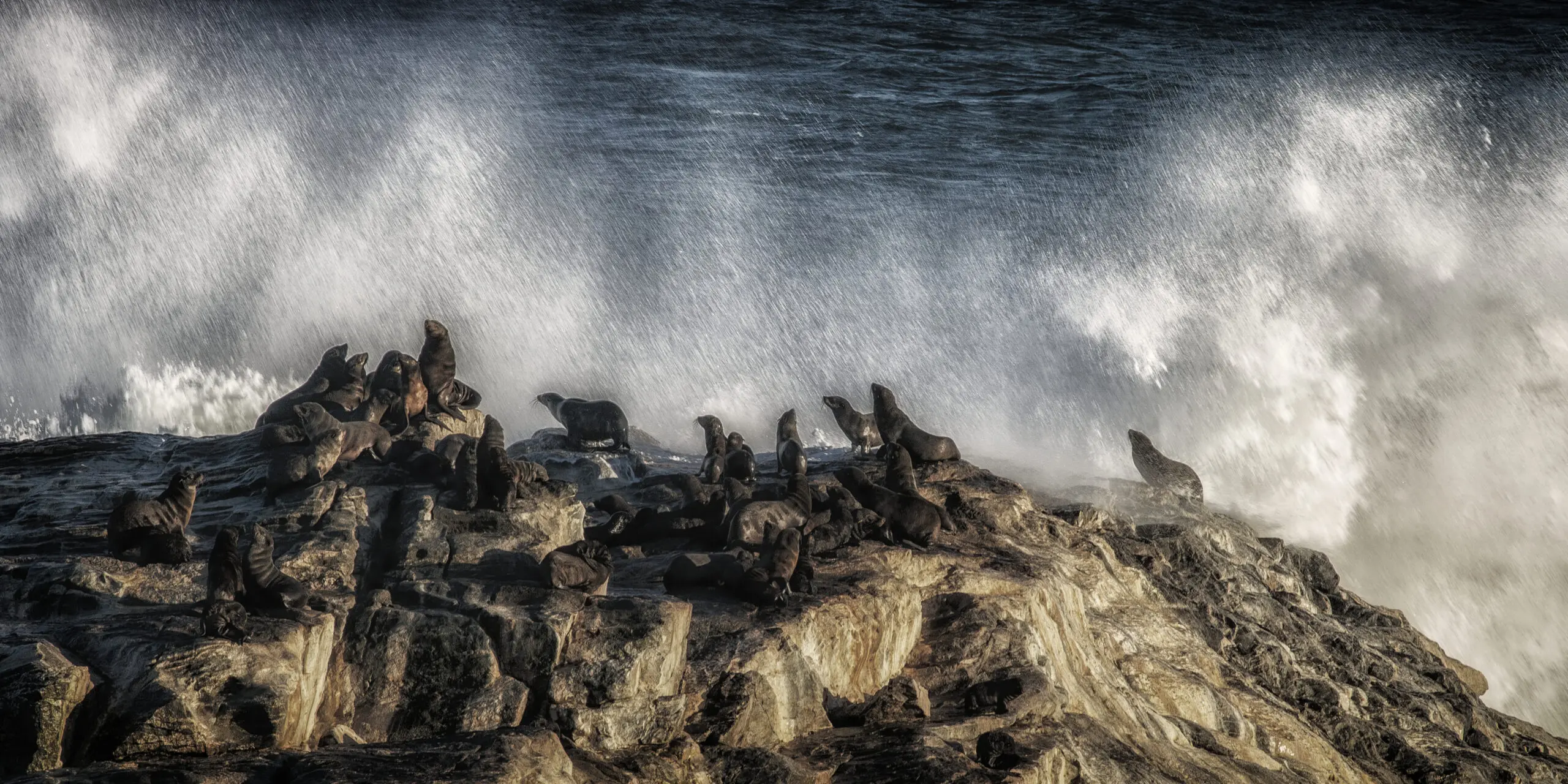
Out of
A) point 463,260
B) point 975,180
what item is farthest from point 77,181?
point 975,180

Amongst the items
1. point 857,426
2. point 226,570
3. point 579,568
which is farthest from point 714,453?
point 226,570

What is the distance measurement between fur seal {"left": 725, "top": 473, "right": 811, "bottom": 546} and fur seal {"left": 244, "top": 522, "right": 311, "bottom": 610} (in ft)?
13.7

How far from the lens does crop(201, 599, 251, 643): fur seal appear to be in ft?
23.9

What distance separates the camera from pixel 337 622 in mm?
8250

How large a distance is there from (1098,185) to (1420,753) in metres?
23.9

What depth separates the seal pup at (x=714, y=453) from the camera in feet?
46.4

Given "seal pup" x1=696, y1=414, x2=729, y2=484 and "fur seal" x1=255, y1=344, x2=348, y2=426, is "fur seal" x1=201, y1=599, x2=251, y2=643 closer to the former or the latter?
"fur seal" x1=255, y1=344, x2=348, y2=426

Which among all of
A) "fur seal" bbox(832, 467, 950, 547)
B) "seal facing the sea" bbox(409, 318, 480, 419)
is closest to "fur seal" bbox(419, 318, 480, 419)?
"seal facing the sea" bbox(409, 318, 480, 419)

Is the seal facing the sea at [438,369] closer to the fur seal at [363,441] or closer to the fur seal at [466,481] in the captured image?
the fur seal at [363,441]

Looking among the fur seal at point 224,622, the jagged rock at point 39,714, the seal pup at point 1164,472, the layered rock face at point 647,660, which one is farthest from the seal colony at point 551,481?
the seal pup at point 1164,472

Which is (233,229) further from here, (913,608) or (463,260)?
(913,608)

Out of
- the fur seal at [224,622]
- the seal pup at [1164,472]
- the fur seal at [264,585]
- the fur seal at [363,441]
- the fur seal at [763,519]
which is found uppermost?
the seal pup at [1164,472]

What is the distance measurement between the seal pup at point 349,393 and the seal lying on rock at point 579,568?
565 cm

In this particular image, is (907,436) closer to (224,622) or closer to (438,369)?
(438,369)
